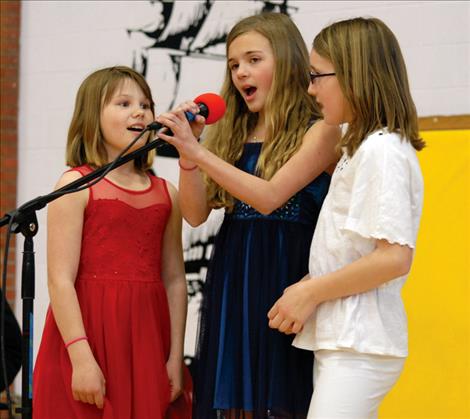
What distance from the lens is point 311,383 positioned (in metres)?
2.08

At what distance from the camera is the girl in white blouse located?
5.88 feet

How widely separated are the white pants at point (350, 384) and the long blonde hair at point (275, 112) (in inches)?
A: 20.8

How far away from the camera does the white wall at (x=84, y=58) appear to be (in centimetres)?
326

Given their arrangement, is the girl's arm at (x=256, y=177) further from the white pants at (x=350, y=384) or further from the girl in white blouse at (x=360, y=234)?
the white pants at (x=350, y=384)

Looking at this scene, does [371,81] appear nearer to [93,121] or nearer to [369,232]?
[369,232]

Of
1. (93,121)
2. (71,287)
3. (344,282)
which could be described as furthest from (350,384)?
(93,121)

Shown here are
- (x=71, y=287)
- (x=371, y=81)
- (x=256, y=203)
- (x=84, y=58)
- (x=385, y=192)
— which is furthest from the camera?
(x=84, y=58)

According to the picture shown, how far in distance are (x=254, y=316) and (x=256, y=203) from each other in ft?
0.95

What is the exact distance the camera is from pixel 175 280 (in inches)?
93.4

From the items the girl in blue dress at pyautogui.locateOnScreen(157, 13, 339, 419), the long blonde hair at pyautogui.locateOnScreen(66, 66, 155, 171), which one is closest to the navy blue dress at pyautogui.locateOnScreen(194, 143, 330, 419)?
the girl in blue dress at pyautogui.locateOnScreen(157, 13, 339, 419)

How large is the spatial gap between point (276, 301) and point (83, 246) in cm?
56

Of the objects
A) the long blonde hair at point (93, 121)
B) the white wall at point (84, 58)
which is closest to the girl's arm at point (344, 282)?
the long blonde hair at point (93, 121)

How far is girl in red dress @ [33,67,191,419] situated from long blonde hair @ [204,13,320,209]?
0.73ft

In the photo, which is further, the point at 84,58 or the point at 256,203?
the point at 84,58
